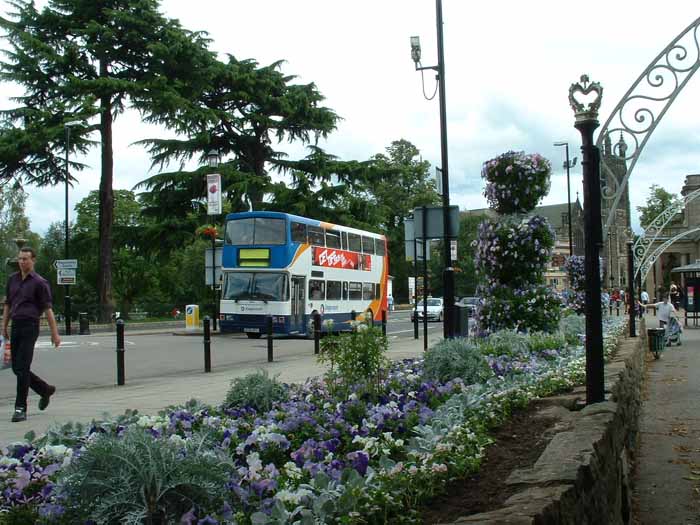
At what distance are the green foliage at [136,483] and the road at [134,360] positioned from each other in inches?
349

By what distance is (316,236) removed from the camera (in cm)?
2773

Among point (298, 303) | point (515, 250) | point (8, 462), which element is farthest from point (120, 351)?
point (298, 303)

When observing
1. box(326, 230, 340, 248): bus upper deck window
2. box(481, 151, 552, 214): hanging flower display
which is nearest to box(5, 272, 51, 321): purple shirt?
box(481, 151, 552, 214): hanging flower display

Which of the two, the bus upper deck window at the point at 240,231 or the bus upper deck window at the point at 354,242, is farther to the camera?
the bus upper deck window at the point at 354,242

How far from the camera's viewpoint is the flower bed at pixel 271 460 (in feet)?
8.99

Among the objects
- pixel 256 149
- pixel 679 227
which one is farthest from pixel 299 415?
pixel 679 227

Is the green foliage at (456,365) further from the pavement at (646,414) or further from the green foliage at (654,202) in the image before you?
the green foliage at (654,202)

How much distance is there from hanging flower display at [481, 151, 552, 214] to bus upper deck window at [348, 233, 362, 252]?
677 inches

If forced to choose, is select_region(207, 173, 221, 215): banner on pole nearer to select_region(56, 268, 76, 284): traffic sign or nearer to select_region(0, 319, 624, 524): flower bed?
select_region(56, 268, 76, 284): traffic sign

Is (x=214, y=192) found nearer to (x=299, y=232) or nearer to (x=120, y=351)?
(x=299, y=232)

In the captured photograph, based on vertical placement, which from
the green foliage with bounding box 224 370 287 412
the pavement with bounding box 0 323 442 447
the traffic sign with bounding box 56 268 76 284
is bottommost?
the pavement with bounding box 0 323 442 447

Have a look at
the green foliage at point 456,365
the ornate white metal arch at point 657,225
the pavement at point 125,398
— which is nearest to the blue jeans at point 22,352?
the pavement at point 125,398

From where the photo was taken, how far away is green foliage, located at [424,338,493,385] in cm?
687

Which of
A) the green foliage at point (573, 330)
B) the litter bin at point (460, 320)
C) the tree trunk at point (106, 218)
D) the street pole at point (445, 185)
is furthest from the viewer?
the tree trunk at point (106, 218)
